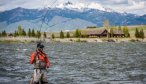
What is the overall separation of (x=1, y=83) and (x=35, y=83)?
21.0 feet

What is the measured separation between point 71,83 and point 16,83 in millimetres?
4960

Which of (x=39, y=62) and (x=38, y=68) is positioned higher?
(x=39, y=62)

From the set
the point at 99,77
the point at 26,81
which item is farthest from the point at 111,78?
the point at 26,81

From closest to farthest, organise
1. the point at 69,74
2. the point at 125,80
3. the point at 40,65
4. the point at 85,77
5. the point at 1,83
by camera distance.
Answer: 1. the point at 40,65
2. the point at 1,83
3. the point at 125,80
4. the point at 85,77
5. the point at 69,74

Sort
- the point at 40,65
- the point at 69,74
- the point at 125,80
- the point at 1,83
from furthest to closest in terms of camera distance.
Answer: the point at 69,74 → the point at 125,80 → the point at 1,83 → the point at 40,65

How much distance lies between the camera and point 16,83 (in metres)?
32.8

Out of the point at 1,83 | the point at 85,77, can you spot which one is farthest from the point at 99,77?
the point at 1,83

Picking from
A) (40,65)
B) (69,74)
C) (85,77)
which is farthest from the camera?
(69,74)

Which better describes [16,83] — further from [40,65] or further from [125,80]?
[125,80]

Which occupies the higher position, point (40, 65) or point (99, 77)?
point (40, 65)

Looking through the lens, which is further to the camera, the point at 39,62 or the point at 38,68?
the point at 38,68

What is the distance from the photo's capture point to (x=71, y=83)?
3306cm

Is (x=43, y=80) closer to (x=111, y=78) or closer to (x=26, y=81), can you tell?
(x=26, y=81)

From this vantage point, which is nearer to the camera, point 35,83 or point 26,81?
point 35,83
